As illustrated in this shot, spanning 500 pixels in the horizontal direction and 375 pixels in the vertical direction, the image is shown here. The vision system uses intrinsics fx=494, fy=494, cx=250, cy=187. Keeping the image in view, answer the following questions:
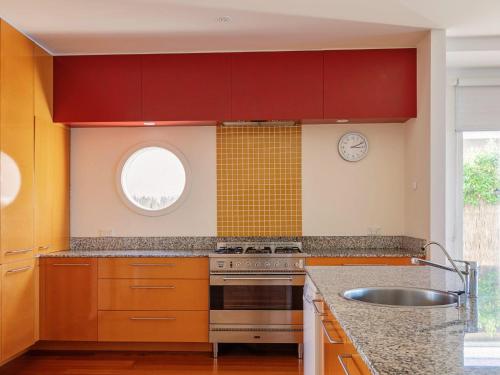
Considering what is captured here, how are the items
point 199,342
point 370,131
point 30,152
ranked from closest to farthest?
point 30,152 → point 199,342 → point 370,131

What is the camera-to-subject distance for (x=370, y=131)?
4430mm

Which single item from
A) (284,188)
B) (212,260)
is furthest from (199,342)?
(284,188)

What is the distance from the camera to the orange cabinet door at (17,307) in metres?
3.41

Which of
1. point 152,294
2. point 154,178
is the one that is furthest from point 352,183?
point 152,294

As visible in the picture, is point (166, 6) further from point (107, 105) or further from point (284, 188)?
point (284, 188)

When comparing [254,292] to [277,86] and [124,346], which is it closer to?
[124,346]

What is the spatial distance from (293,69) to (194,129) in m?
1.05

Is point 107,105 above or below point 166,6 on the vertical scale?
below

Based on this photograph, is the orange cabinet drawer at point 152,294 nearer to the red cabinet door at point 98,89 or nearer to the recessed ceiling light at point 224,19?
the red cabinet door at point 98,89

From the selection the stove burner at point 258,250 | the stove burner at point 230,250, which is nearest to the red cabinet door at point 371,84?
the stove burner at point 258,250

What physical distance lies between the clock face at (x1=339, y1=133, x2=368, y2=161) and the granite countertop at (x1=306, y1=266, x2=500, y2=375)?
243cm

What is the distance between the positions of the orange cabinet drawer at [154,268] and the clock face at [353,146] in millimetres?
1572

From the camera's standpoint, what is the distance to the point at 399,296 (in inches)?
81.5

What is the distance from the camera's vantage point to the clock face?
4418mm
